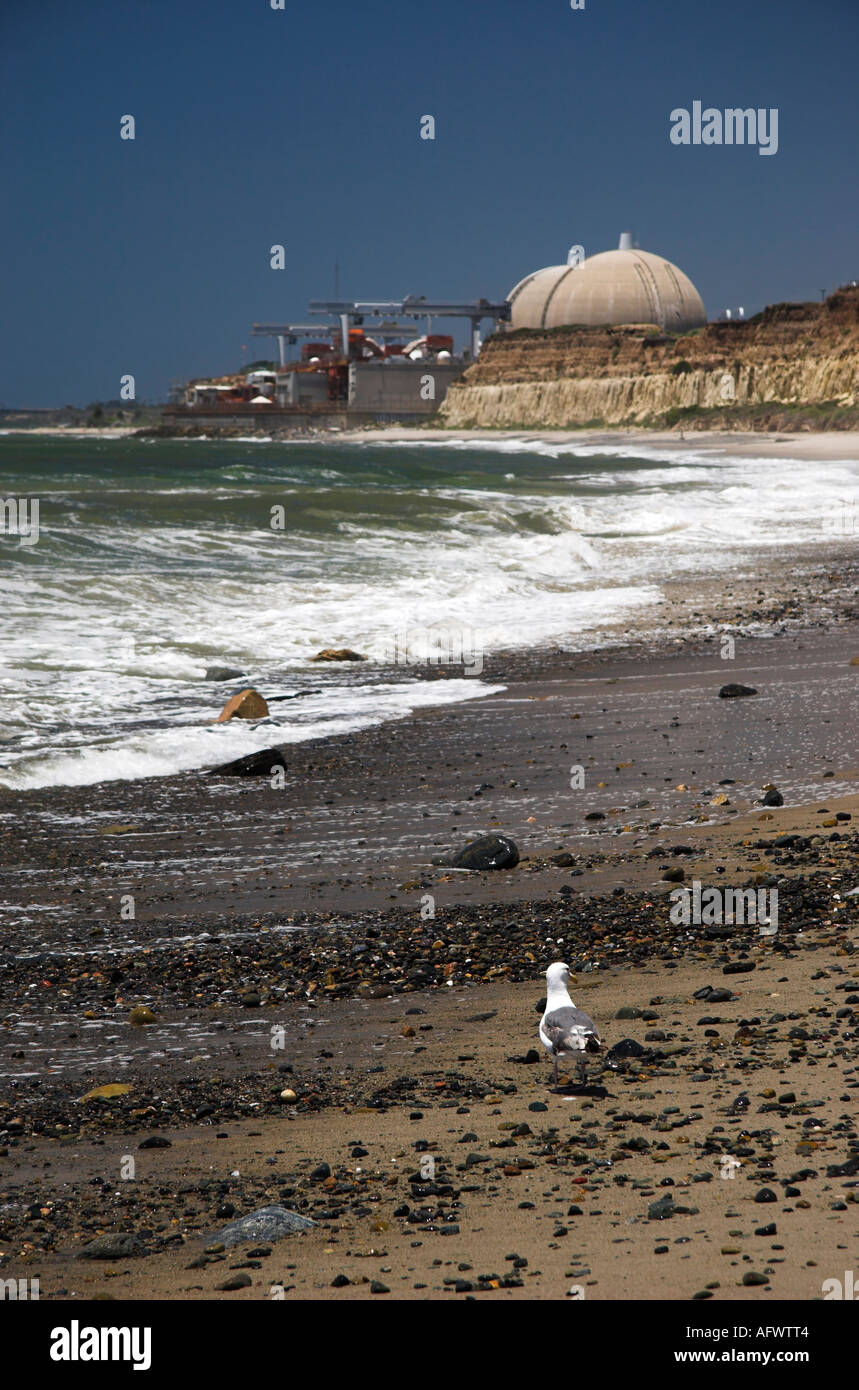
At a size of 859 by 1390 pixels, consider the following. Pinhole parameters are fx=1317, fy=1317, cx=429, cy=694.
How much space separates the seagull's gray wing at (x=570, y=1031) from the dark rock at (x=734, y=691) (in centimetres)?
651

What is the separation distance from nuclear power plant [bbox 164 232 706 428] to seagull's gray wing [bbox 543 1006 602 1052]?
114m

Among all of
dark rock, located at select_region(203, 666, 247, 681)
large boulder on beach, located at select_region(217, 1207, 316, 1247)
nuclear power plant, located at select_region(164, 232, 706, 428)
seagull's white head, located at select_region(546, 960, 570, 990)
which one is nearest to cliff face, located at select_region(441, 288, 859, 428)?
nuclear power plant, located at select_region(164, 232, 706, 428)

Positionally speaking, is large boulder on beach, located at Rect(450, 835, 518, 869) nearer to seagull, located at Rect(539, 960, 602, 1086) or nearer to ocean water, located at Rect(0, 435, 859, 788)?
seagull, located at Rect(539, 960, 602, 1086)

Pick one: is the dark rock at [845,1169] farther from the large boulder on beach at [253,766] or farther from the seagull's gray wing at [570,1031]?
the large boulder on beach at [253,766]

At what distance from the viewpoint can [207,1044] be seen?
4.66 meters

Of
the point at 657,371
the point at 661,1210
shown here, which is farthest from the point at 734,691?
the point at 657,371

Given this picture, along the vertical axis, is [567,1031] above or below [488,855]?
above

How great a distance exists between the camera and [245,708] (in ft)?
32.7

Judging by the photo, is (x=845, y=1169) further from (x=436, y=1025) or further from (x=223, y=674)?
(x=223, y=674)

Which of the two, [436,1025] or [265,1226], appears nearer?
[265,1226]

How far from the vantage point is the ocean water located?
10.0 meters

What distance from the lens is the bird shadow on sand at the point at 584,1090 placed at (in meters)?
3.94

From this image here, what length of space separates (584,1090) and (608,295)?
126 metres

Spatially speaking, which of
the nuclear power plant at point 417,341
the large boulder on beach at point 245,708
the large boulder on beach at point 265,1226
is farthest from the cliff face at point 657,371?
the large boulder on beach at point 265,1226
